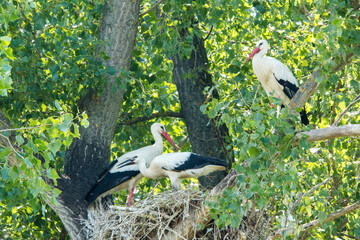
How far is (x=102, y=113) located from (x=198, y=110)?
1.45 meters

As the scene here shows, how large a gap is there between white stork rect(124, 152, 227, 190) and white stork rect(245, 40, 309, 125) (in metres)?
1.56

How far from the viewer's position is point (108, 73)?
7.92 m

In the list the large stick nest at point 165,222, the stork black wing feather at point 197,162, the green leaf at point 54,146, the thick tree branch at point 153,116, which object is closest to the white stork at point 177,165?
the stork black wing feather at point 197,162

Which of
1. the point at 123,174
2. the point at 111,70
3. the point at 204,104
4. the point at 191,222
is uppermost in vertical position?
the point at 111,70

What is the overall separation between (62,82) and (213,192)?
2.31 metres

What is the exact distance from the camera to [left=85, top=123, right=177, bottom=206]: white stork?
7922mm

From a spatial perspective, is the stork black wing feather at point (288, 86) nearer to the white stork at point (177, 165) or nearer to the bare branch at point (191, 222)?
the white stork at point (177, 165)

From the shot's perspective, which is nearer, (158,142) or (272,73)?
(272,73)

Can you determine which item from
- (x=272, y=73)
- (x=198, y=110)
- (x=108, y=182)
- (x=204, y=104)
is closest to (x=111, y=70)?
(x=108, y=182)

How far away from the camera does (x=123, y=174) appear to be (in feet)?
28.8

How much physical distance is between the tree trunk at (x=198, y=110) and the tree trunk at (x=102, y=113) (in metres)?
→ 0.79

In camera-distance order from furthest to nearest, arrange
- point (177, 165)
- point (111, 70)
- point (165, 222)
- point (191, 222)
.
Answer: point (177, 165), point (111, 70), point (165, 222), point (191, 222)

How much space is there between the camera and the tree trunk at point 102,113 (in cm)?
780

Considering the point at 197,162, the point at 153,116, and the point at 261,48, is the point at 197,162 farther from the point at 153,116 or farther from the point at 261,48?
the point at 261,48
